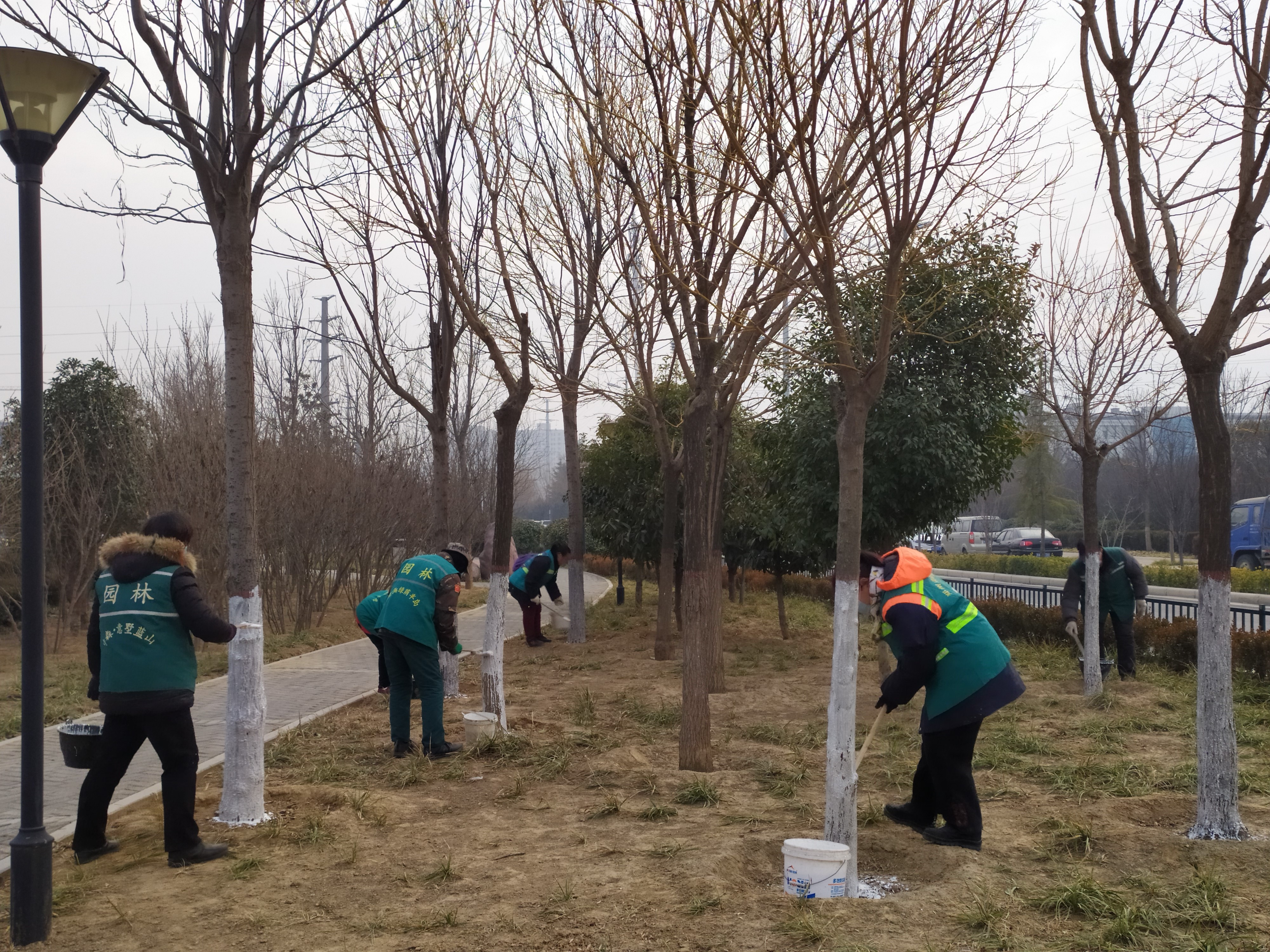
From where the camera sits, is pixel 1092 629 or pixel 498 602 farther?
pixel 1092 629

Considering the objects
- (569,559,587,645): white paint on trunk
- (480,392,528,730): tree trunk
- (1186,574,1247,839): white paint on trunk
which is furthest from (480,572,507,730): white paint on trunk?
(569,559,587,645): white paint on trunk

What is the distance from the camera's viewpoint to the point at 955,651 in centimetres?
490

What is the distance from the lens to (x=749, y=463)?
607 inches

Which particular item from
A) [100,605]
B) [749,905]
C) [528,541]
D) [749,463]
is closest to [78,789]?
[100,605]

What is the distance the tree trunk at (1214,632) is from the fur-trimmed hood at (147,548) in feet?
14.8

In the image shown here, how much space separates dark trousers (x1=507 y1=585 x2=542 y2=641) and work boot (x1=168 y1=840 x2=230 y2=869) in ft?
30.1

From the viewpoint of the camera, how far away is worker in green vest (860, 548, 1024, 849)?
→ 4.79 m

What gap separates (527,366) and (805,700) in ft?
12.9

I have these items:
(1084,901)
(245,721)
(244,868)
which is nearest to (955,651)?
(1084,901)

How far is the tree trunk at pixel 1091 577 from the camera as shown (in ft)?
29.8

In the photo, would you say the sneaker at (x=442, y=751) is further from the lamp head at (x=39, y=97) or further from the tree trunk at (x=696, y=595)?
the lamp head at (x=39, y=97)

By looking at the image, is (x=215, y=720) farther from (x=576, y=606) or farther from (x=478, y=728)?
(x=576, y=606)

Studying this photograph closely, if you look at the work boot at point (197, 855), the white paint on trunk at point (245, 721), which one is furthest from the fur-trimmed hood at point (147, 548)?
the work boot at point (197, 855)

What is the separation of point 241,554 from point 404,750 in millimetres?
2363
